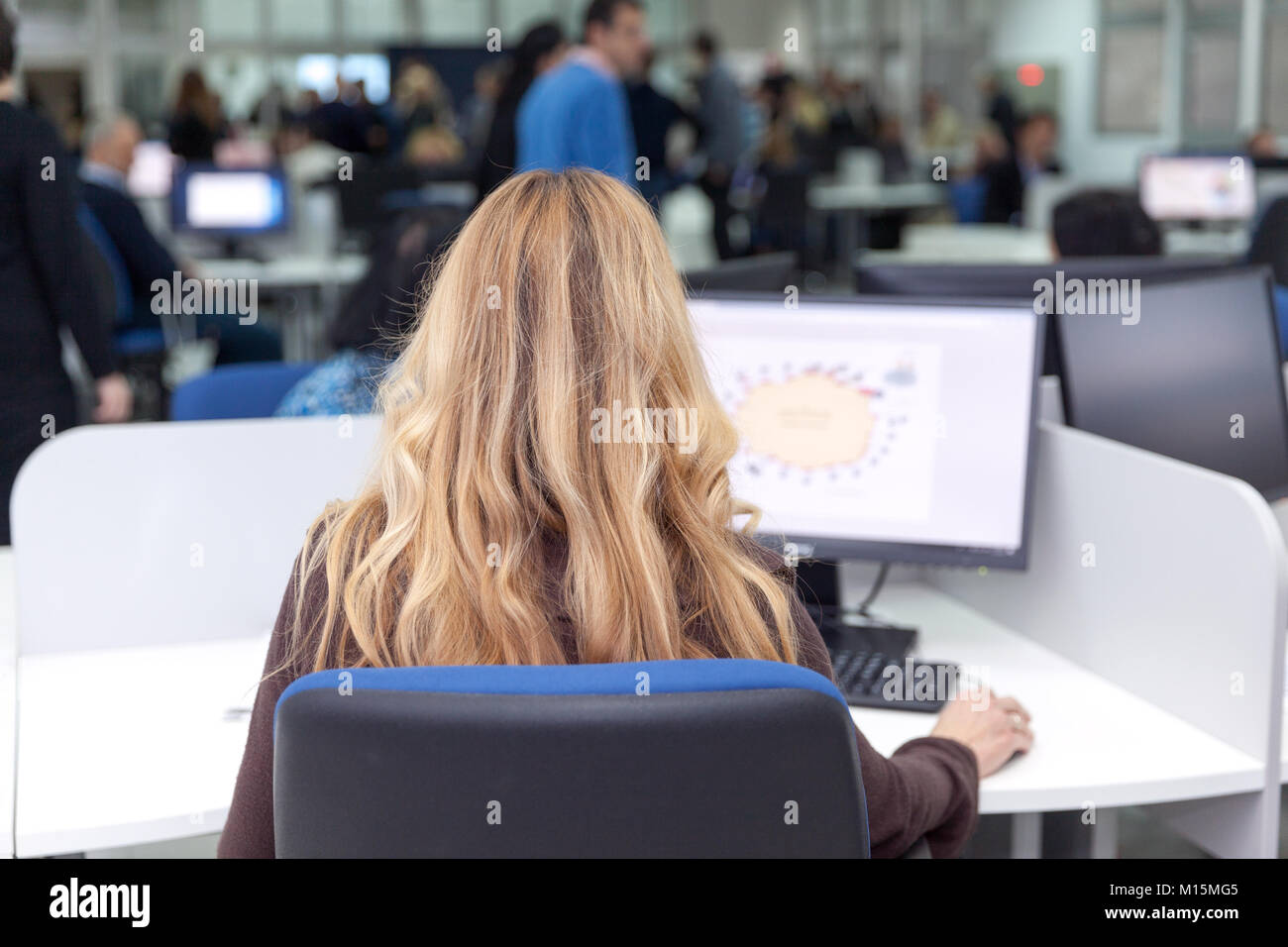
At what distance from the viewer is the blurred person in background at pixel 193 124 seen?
663 cm

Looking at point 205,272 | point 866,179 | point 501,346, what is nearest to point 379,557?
point 501,346

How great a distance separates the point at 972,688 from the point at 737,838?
799 mm

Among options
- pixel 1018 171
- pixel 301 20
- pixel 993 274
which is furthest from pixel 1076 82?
pixel 993 274

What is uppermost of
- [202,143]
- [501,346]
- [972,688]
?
[202,143]

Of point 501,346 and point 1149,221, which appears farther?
point 1149,221

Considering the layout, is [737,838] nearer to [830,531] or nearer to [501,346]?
[501,346]

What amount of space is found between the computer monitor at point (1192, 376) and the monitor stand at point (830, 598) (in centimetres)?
35

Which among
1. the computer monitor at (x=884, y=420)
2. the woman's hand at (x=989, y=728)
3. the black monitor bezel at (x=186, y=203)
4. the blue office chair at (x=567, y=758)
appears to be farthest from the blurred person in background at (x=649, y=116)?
the blue office chair at (x=567, y=758)

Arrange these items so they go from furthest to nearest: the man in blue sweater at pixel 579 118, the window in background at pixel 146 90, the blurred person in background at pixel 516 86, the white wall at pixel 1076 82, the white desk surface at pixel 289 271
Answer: the window in background at pixel 146 90 → the white wall at pixel 1076 82 → the white desk surface at pixel 289 271 → the blurred person in background at pixel 516 86 → the man in blue sweater at pixel 579 118

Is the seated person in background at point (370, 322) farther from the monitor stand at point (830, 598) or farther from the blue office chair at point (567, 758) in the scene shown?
the blue office chair at point (567, 758)

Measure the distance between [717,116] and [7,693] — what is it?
23.1ft

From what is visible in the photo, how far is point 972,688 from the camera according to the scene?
1557 millimetres

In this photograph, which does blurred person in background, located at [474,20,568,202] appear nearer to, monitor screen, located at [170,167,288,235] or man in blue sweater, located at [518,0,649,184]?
man in blue sweater, located at [518,0,649,184]

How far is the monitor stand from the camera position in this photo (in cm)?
177
